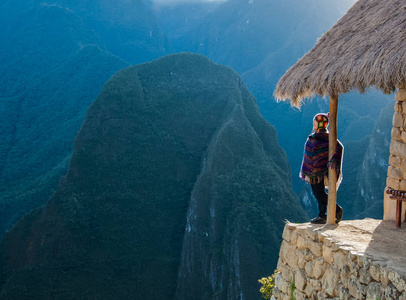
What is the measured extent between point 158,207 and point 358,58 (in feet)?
94.8

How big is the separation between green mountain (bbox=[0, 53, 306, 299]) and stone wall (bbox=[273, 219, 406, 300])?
2191 centimetres

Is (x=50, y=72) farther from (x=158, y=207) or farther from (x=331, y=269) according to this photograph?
(x=331, y=269)

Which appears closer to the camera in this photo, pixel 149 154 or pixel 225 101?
pixel 149 154

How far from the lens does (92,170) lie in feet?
104

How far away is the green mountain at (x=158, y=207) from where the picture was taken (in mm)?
26125

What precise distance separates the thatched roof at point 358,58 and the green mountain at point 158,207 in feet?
73.3

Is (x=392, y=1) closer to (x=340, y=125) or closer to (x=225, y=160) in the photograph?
(x=225, y=160)

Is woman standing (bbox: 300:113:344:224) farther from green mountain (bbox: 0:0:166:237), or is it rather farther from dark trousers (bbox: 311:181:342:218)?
green mountain (bbox: 0:0:166:237)

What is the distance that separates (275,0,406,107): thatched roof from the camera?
3680 millimetres

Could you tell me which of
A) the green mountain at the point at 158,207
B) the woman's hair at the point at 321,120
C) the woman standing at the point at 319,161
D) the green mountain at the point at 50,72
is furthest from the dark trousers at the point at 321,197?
the green mountain at the point at 50,72

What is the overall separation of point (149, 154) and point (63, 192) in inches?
320

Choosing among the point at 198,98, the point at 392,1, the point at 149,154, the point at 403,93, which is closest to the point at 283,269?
the point at 403,93

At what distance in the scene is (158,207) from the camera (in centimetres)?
3186

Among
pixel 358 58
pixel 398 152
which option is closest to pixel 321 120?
pixel 358 58
